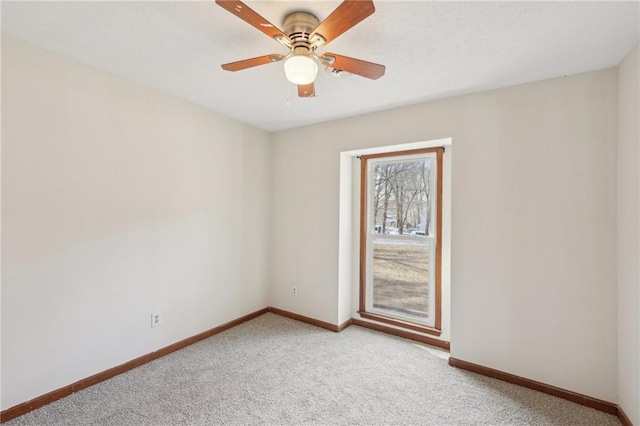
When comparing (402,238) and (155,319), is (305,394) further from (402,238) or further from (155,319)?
(402,238)

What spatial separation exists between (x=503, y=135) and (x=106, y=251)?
127 inches

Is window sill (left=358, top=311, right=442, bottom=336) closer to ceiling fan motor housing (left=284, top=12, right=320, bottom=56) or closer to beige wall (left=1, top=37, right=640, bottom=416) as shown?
beige wall (left=1, top=37, right=640, bottom=416)

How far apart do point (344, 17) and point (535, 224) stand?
202 centimetres

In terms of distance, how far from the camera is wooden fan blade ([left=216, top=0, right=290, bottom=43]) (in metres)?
1.16

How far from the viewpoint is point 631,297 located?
179 centimetres

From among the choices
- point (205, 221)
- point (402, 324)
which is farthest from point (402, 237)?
point (205, 221)

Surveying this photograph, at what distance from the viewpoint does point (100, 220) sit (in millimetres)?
2193

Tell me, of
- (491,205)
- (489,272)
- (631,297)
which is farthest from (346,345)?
(631,297)

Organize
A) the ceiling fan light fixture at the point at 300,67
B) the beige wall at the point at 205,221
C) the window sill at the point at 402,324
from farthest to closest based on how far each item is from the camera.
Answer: the window sill at the point at 402,324
the beige wall at the point at 205,221
the ceiling fan light fixture at the point at 300,67

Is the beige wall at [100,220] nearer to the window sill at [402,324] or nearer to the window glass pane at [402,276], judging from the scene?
the window sill at [402,324]

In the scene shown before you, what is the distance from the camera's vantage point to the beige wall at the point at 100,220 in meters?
1.83

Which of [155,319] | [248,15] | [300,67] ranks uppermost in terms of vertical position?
[248,15]

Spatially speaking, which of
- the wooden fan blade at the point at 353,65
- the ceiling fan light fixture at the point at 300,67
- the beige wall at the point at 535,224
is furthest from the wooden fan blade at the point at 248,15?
the beige wall at the point at 535,224

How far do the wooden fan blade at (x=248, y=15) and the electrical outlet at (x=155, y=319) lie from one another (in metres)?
2.41
